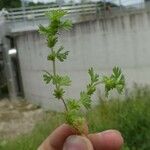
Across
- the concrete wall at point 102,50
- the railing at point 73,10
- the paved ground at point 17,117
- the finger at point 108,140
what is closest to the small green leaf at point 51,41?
the finger at point 108,140

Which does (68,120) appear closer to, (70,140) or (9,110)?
(70,140)

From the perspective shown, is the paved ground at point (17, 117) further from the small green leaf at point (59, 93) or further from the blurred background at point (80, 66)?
the small green leaf at point (59, 93)

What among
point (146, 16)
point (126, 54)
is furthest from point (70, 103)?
point (126, 54)

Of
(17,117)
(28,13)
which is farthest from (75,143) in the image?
(28,13)

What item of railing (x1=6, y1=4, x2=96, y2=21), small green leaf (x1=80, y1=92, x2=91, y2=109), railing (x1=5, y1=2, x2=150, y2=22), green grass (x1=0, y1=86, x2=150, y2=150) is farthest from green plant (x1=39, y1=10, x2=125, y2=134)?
railing (x1=6, y1=4, x2=96, y2=21)

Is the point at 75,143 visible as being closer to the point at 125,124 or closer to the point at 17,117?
the point at 125,124

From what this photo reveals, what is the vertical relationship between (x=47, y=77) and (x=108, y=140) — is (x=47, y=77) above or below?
above
